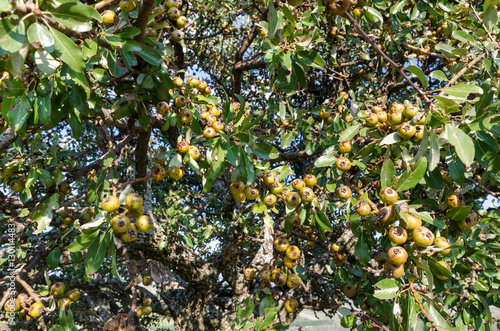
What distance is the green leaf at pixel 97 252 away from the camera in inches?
55.8

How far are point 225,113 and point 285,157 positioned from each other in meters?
1.75

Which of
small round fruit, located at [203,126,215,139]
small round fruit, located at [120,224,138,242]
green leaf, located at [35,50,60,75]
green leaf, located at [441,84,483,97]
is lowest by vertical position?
green leaf, located at [441,84,483,97]

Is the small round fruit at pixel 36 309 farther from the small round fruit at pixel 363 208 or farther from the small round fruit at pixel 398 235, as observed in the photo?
the small round fruit at pixel 398 235

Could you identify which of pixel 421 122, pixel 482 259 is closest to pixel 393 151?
pixel 421 122

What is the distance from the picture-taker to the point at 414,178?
134 centimetres

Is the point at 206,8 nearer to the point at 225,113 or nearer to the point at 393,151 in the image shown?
the point at 225,113

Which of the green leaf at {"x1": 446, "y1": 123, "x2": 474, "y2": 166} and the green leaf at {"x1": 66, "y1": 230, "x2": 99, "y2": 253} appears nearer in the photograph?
the green leaf at {"x1": 446, "y1": 123, "x2": 474, "y2": 166}

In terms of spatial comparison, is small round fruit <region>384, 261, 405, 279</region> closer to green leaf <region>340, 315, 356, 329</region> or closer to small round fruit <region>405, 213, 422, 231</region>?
small round fruit <region>405, 213, 422, 231</region>

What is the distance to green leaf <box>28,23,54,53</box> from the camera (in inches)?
34.0

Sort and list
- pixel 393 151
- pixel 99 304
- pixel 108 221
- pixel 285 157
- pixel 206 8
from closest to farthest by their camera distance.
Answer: pixel 108 221 → pixel 393 151 → pixel 285 157 → pixel 206 8 → pixel 99 304

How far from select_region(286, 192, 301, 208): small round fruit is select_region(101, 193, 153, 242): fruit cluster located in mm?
824

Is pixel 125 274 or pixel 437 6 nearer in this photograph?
pixel 437 6

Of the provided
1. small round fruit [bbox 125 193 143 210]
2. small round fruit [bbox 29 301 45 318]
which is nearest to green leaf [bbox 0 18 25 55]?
small round fruit [bbox 125 193 143 210]

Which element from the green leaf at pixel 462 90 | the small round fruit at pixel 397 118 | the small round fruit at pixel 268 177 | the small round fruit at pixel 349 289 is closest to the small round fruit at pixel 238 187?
the small round fruit at pixel 268 177
